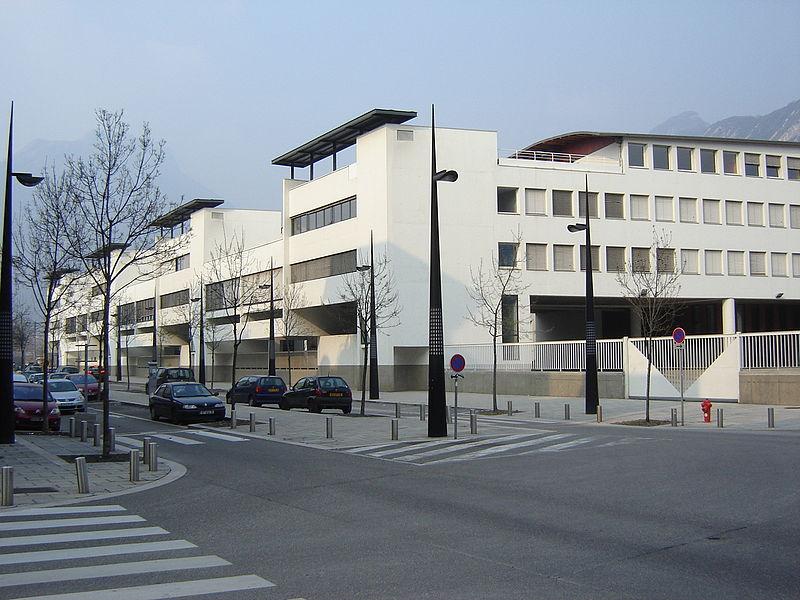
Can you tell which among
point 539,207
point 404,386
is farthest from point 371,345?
point 539,207

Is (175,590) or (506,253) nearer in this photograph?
(175,590)

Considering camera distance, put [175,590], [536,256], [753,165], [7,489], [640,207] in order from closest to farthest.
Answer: [175,590] → [7,489] → [536,256] → [640,207] → [753,165]

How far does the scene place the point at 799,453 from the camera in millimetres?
15773

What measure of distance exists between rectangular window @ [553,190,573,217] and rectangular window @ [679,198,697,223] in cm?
812

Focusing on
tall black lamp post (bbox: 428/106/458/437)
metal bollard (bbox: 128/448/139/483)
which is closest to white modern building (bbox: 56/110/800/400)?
tall black lamp post (bbox: 428/106/458/437)

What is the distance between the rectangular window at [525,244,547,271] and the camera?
52.1m

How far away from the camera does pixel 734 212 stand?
57.2 metres

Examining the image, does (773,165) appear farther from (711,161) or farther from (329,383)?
(329,383)

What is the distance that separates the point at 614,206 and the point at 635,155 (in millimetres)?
3975

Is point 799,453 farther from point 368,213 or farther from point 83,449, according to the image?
point 368,213

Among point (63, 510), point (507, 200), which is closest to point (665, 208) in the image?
point (507, 200)

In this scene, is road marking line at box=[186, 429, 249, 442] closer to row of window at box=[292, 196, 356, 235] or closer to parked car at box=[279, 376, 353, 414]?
parked car at box=[279, 376, 353, 414]

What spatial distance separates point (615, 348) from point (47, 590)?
30676 millimetres

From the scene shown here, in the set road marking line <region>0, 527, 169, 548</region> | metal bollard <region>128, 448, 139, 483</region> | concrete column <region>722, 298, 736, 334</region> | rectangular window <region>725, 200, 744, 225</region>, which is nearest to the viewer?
road marking line <region>0, 527, 169, 548</region>
